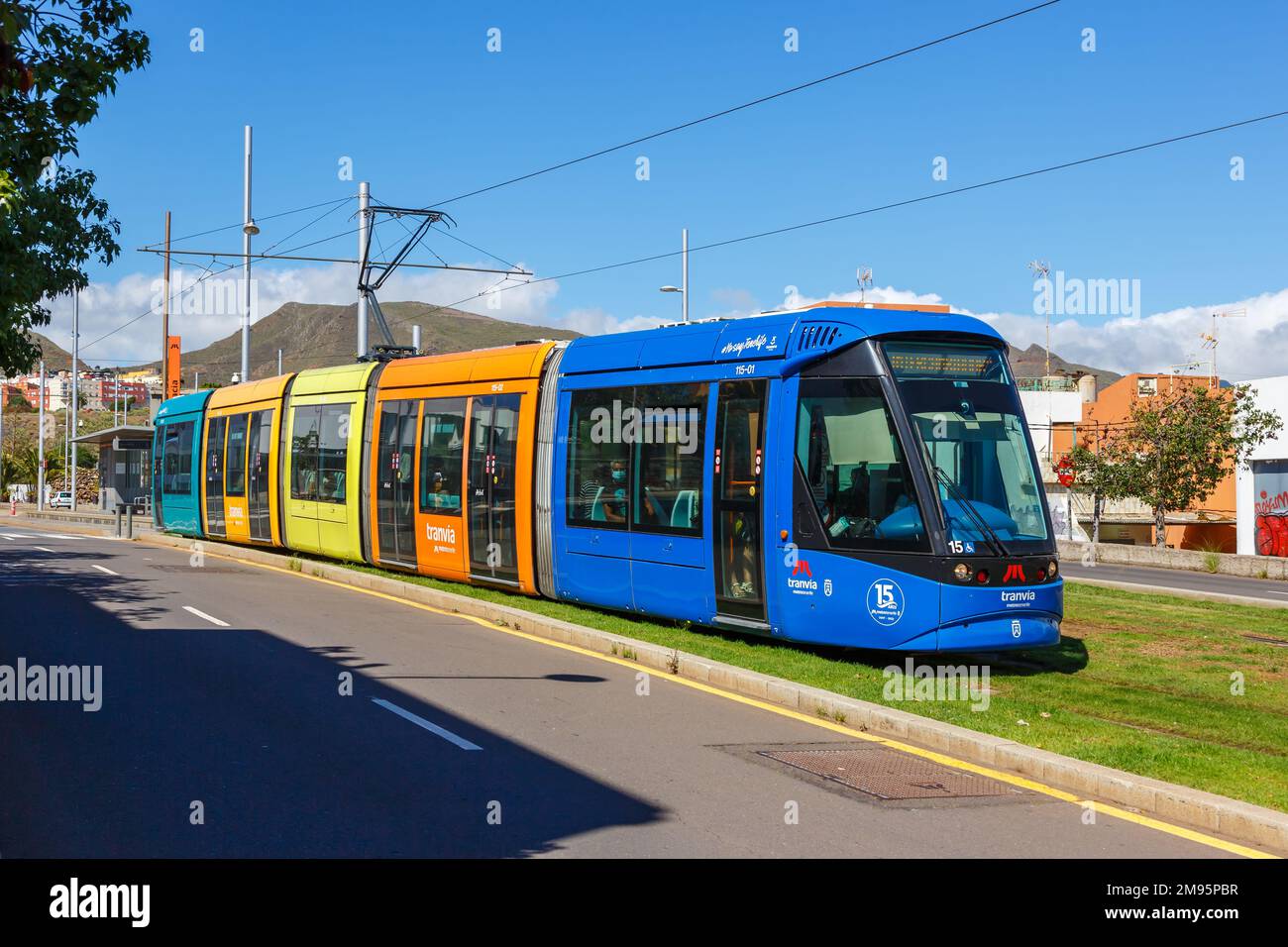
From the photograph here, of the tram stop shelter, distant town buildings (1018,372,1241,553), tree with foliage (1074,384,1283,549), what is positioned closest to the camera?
tree with foliage (1074,384,1283,549)

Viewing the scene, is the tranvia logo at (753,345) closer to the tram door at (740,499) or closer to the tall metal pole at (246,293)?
the tram door at (740,499)

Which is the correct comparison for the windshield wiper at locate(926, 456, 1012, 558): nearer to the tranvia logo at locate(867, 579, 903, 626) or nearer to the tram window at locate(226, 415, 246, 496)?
the tranvia logo at locate(867, 579, 903, 626)

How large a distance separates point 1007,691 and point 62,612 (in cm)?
1156

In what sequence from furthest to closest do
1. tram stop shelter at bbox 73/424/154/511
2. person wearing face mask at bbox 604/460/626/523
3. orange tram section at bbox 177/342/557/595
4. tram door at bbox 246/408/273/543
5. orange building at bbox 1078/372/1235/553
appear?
tram stop shelter at bbox 73/424/154/511
orange building at bbox 1078/372/1235/553
tram door at bbox 246/408/273/543
orange tram section at bbox 177/342/557/595
person wearing face mask at bbox 604/460/626/523

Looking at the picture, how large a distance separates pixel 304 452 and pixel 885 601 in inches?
592

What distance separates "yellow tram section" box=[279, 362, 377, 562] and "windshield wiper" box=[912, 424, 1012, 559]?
40.8ft

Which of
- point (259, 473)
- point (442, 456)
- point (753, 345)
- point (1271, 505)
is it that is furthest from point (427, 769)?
point (1271, 505)

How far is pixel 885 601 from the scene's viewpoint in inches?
461

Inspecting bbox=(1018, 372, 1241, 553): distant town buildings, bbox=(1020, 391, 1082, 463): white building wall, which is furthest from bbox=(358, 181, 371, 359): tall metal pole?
bbox=(1020, 391, 1082, 463): white building wall

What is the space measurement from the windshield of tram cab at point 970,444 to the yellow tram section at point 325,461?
1217 cm

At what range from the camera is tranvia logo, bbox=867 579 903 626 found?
1162 cm

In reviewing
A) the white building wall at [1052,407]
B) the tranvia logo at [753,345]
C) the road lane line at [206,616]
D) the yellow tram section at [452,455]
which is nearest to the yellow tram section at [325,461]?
the yellow tram section at [452,455]

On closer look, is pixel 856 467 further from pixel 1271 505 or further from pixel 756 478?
pixel 1271 505
